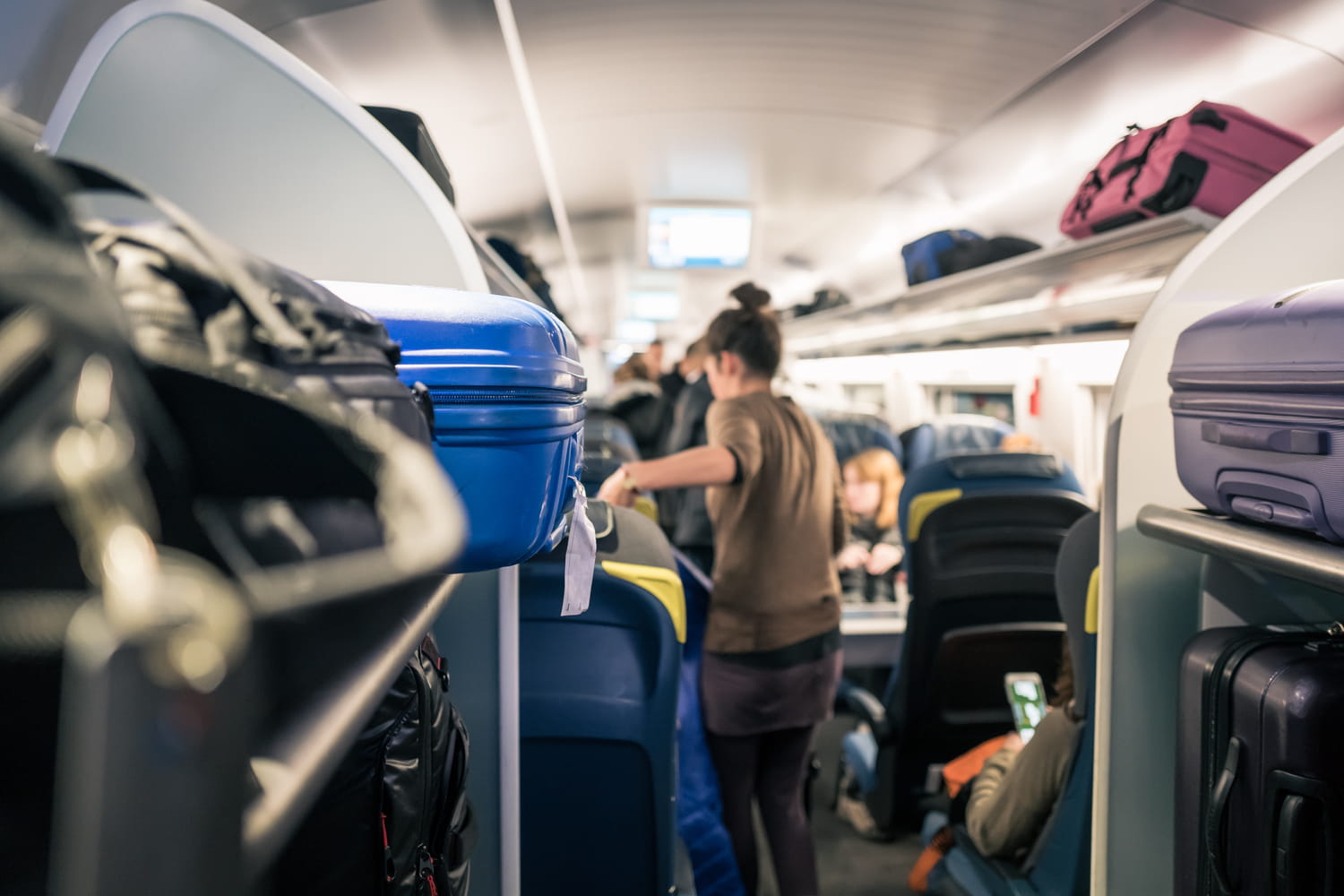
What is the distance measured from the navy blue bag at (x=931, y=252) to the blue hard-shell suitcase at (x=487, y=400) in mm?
3776

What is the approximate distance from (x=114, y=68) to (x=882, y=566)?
3589 millimetres

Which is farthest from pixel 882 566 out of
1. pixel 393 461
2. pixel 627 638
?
pixel 393 461

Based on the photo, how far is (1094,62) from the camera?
3029mm

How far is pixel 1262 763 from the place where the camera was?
1.07 m

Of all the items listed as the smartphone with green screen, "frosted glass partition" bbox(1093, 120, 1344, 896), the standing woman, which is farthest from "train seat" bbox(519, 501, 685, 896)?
the smartphone with green screen

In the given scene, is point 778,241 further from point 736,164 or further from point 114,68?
point 114,68

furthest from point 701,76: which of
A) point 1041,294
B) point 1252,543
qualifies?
point 1252,543

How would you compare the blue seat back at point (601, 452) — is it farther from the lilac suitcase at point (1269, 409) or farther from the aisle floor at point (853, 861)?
the aisle floor at point (853, 861)

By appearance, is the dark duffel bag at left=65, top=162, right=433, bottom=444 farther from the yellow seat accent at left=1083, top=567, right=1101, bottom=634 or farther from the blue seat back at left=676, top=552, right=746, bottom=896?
the blue seat back at left=676, top=552, right=746, bottom=896

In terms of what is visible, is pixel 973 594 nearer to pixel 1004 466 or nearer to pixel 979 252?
pixel 1004 466

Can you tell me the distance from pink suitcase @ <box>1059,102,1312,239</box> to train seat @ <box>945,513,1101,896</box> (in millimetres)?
1047

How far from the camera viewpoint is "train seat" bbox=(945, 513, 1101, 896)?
72.6 inches

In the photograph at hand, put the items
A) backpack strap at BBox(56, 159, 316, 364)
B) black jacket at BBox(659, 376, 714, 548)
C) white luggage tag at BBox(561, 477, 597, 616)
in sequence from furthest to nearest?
1. black jacket at BBox(659, 376, 714, 548)
2. white luggage tag at BBox(561, 477, 597, 616)
3. backpack strap at BBox(56, 159, 316, 364)

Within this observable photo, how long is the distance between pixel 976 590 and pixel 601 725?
173 cm
